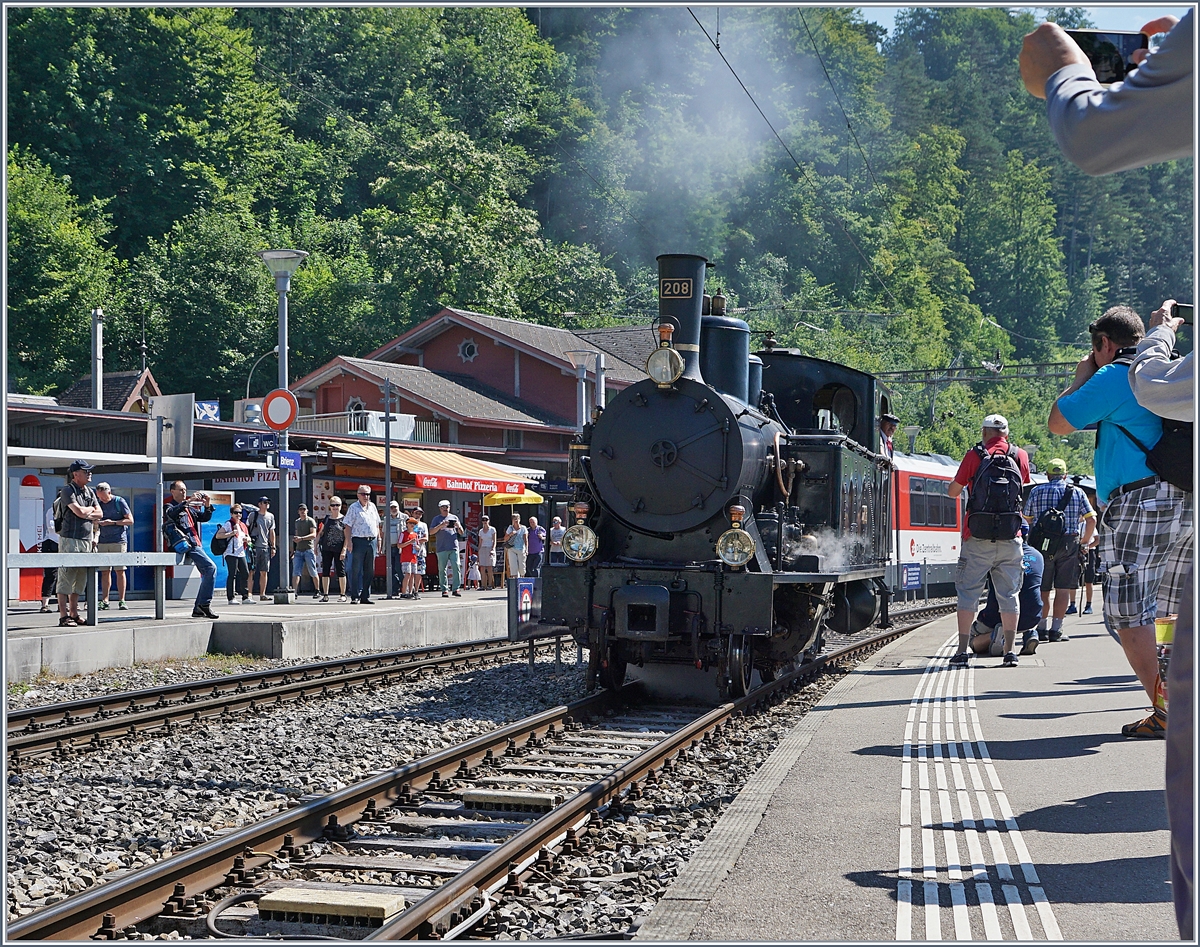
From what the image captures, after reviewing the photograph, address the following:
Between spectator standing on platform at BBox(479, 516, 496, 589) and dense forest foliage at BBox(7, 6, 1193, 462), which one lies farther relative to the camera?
dense forest foliage at BBox(7, 6, 1193, 462)

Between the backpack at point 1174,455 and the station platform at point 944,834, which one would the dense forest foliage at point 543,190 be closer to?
the station platform at point 944,834

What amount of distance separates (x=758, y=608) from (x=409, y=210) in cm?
5531

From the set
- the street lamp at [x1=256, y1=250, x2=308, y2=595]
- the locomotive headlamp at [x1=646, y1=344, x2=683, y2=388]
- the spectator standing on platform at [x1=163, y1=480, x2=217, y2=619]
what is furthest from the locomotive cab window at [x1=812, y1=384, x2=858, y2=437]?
the street lamp at [x1=256, y1=250, x2=308, y2=595]

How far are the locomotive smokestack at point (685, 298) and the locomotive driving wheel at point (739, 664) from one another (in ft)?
7.14

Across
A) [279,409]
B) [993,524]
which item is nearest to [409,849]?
[993,524]

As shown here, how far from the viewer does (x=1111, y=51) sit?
2236mm

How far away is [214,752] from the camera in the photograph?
8203 millimetres

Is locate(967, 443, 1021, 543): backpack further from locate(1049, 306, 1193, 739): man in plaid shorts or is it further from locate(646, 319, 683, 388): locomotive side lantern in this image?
locate(1049, 306, 1193, 739): man in plaid shorts

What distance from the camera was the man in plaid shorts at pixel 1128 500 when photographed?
5.33 meters

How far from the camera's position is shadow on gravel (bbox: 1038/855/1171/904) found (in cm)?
433

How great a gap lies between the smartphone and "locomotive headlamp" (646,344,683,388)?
764 cm

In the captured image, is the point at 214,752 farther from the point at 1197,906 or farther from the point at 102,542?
the point at 102,542

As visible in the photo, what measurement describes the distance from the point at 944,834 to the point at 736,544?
4469 mm

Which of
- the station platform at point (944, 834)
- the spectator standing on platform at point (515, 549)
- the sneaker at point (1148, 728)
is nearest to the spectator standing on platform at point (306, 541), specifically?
the spectator standing on platform at point (515, 549)
